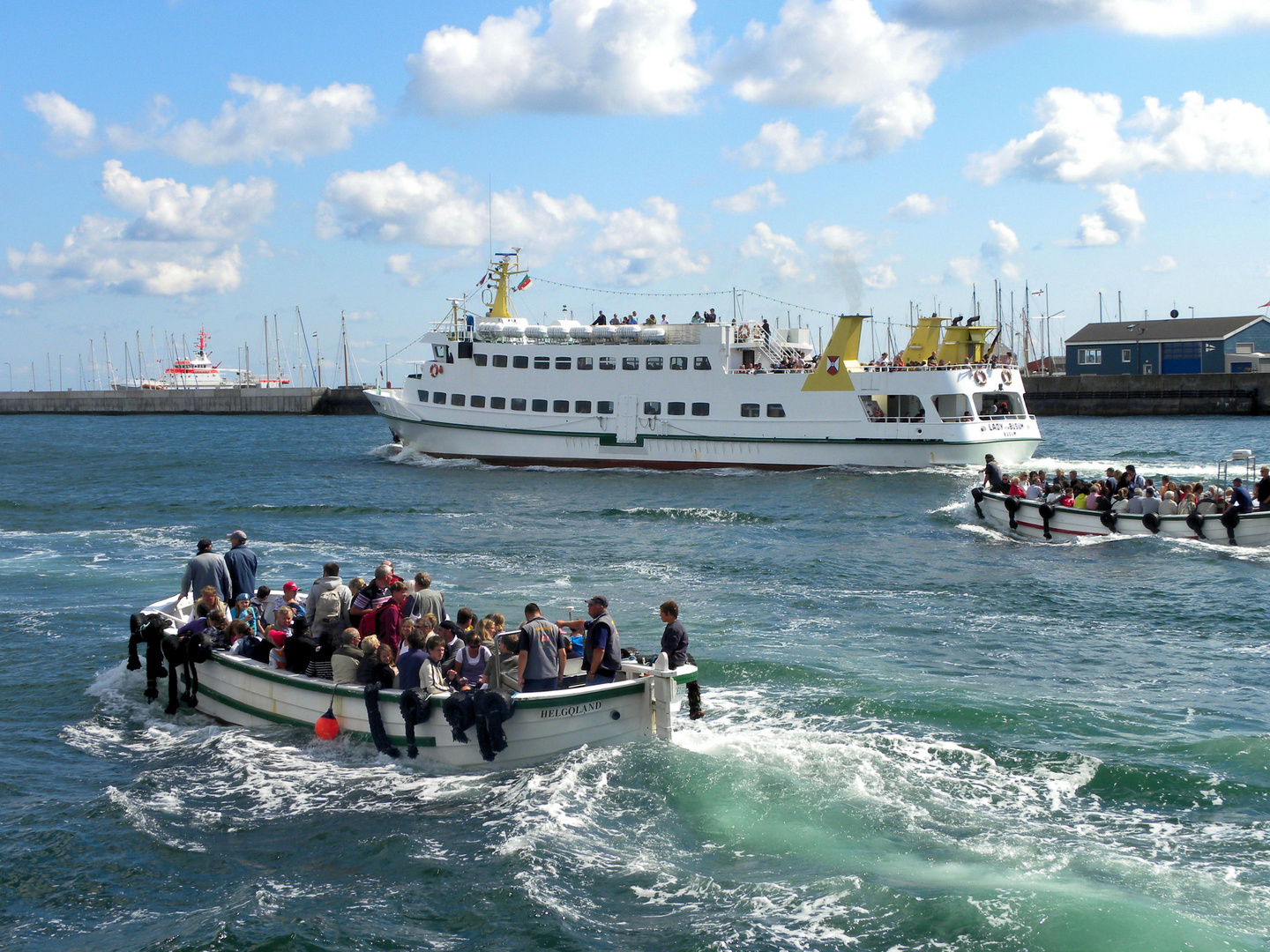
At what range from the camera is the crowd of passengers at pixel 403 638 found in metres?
10.6

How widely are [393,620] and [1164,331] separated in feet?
287

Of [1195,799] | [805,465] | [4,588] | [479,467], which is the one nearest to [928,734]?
[1195,799]

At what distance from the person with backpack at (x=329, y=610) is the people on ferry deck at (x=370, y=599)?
0.33ft

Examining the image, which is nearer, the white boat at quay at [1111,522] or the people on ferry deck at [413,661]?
the people on ferry deck at [413,661]

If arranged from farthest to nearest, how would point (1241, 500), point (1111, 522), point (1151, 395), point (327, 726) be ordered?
point (1151, 395) → point (1111, 522) → point (1241, 500) → point (327, 726)

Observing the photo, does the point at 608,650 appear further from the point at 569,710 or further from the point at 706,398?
the point at 706,398

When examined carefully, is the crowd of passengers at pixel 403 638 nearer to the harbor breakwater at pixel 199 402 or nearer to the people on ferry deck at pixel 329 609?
the people on ferry deck at pixel 329 609

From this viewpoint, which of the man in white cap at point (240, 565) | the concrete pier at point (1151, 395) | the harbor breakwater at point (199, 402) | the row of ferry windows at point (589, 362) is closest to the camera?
the man in white cap at point (240, 565)

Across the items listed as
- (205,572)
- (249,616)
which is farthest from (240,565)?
(249,616)

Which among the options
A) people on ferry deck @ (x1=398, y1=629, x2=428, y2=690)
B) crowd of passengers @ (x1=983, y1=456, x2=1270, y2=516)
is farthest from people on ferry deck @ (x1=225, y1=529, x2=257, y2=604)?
crowd of passengers @ (x1=983, y1=456, x2=1270, y2=516)

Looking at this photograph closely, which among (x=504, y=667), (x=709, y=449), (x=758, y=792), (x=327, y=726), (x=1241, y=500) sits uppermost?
(x=709, y=449)

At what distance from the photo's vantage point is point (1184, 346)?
8331 centimetres

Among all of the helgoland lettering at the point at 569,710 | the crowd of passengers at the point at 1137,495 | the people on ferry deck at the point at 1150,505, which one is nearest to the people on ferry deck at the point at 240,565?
the helgoland lettering at the point at 569,710

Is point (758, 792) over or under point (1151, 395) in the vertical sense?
under
